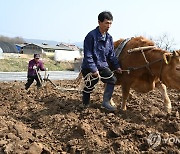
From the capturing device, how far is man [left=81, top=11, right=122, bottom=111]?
599 cm

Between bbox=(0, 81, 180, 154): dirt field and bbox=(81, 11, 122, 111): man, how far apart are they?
1.32 ft

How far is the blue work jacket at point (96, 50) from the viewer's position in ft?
19.7

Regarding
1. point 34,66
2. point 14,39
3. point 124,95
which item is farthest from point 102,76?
point 14,39

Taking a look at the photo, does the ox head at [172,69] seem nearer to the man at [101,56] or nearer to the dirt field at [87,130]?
the dirt field at [87,130]

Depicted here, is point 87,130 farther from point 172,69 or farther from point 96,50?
point 172,69

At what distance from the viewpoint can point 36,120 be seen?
236 inches

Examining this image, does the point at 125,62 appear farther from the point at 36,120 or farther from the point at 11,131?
the point at 11,131

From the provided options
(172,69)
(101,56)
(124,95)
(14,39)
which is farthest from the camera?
(14,39)

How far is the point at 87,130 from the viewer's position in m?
4.91

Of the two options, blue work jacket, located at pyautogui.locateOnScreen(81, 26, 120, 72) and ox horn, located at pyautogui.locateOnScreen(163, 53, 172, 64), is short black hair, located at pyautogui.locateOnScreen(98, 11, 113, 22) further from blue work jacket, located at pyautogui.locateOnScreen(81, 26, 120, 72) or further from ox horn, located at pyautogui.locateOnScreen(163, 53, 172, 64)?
ox horn, located at pyautogui.locateOnScreen(163, 53, 172, 64)

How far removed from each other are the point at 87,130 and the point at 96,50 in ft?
5.82

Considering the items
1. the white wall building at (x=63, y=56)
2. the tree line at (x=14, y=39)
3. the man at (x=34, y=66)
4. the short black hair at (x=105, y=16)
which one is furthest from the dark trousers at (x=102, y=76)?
the tree line at (x=14, y=39)

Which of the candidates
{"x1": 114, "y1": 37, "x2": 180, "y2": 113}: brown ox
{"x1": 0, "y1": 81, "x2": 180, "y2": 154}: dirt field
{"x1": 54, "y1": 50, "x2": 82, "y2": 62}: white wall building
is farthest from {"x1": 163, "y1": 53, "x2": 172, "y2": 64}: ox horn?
{"x1": 54, "y1": 50, "x2": 82, "y2": 62}: white wall building

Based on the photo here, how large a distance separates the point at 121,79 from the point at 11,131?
2.66 metres
